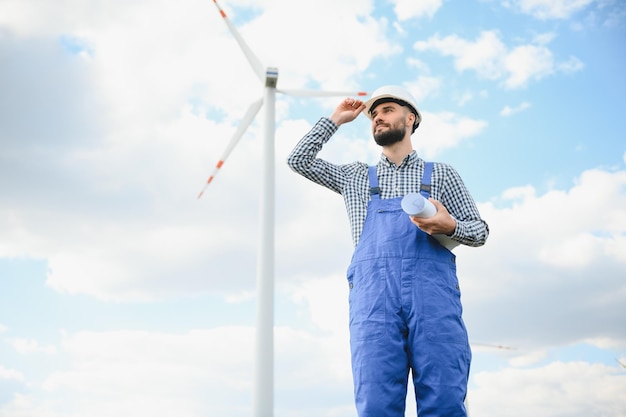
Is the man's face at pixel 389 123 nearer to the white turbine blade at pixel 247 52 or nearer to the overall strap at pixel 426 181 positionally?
the overall strap at pixel 426 181

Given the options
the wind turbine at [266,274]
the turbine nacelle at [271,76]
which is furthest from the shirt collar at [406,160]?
the turbine nacelle at [271,76]

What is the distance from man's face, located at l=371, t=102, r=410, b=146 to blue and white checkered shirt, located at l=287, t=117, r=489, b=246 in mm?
144

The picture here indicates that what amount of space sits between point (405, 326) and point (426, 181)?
1.10 m

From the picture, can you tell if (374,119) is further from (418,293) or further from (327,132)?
(418,293)

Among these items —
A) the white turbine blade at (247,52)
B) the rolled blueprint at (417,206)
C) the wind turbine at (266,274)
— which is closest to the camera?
the rolled blueprint at (417,206)

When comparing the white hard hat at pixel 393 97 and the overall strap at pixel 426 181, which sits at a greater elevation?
the white hard hat at pixel 393 97

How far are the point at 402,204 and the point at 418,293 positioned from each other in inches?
22.7

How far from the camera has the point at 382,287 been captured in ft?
13.6

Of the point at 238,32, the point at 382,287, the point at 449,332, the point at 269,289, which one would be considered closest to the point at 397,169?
the point at 382,287

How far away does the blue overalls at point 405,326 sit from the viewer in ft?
13.0

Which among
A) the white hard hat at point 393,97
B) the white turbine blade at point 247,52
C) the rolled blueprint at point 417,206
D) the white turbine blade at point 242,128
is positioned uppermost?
the white turbine blade at point 247,52

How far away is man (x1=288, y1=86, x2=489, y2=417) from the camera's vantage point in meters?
3.98

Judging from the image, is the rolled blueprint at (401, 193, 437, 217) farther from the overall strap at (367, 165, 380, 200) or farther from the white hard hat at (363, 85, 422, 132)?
the white hard hat at (363, 85, 422, 132)

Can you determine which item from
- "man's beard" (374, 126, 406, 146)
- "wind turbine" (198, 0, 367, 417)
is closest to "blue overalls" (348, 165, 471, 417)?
"man's beard" (374, 126, 406, 146)
